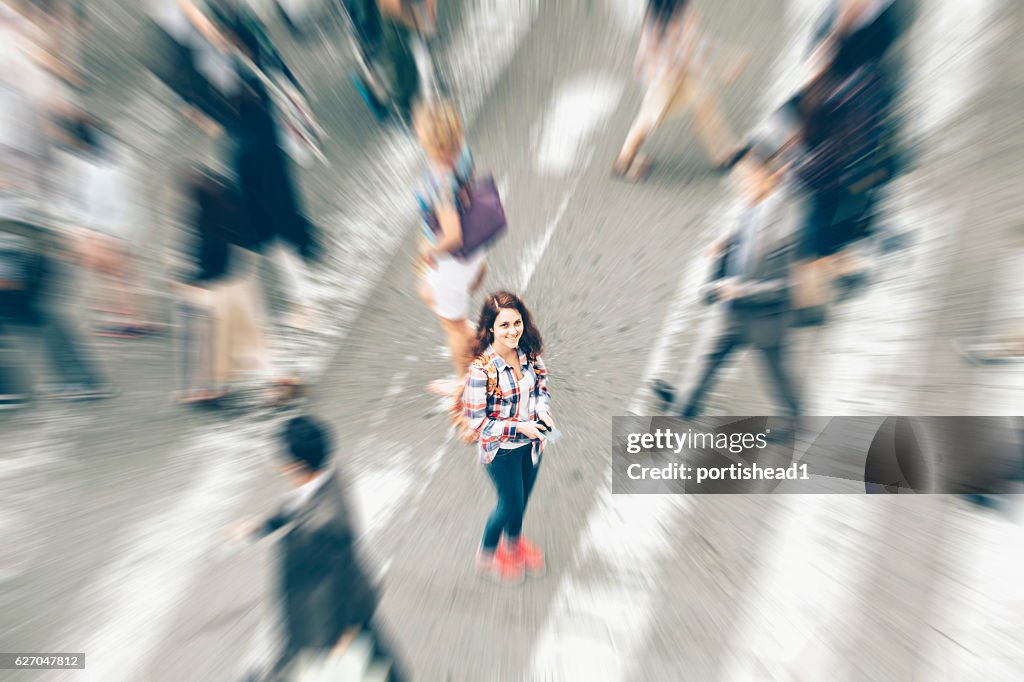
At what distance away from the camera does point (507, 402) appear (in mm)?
1319

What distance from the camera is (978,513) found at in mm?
1408

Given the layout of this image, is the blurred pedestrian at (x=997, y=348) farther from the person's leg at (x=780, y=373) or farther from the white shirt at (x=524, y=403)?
the white shirt at (x=524, y=403)

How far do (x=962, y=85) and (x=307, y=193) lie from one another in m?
2.48

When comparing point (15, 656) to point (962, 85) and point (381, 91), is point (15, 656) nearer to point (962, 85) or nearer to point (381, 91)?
point (381, 91)

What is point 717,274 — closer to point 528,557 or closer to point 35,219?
point 528,557

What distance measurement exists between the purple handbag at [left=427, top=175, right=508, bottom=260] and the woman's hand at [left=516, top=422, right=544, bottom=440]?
68cm

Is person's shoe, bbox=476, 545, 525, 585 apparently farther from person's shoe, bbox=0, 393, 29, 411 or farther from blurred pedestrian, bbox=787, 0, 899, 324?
person's shoe, bbox=0, 393, 29, 411

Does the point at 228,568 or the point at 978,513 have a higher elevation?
the point at 978,513

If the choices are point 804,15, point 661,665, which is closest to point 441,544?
point 661,665

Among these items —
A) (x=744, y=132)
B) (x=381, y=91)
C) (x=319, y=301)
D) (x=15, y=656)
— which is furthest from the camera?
(x=319, y=301)

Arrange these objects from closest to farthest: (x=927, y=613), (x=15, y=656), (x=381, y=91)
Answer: (x=927, y=613)
(x=15, y=656)
(x=381, y=91)

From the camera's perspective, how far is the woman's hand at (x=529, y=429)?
1320mm

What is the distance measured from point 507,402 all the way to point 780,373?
109cm

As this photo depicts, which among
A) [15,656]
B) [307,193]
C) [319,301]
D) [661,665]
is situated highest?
[307,193]
